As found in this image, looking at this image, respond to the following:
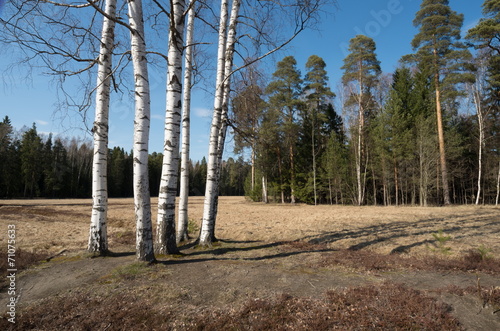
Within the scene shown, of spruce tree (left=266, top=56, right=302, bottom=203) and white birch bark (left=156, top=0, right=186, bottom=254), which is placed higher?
spruce tree (left=266, top=56, right=302, bottom=203)

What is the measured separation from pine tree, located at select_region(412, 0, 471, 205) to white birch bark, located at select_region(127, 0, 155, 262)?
2497cm

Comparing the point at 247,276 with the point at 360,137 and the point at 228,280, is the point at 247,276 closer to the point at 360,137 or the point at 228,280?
the point at 228,280

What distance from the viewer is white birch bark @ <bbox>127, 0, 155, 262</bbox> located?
4.96 m

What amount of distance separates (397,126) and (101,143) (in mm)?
25441

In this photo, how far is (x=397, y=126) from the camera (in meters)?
24.1

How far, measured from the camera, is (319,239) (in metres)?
8.43

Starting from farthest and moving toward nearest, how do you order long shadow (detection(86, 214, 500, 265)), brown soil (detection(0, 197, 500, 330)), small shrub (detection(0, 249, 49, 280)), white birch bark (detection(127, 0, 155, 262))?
long shadow (detection(86, 214, 500, 265)) → small shrub (detection(0, 249, 49, 280)) → white birch bark (detection(127, 0, 155, 262)) → brown soil (detection(0, 197, 500, 330))

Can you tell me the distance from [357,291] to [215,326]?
2.11 meters

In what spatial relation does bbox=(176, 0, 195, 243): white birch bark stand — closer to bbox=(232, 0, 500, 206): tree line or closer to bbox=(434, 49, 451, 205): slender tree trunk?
bbox=(232, 0, 500, 206): tree line

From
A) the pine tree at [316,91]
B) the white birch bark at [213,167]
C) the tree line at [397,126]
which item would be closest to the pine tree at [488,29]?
the tree line at [397,126]

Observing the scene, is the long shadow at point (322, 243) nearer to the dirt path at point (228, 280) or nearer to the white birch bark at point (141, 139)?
the dirt path at point (228, 280)

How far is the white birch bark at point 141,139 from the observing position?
195 inches

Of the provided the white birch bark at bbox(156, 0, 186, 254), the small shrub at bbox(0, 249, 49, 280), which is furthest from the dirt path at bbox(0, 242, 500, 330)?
the white birch bark at bbox(156, 0, 186, 254)

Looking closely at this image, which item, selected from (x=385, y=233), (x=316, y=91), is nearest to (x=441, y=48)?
(x=316, y=91)
